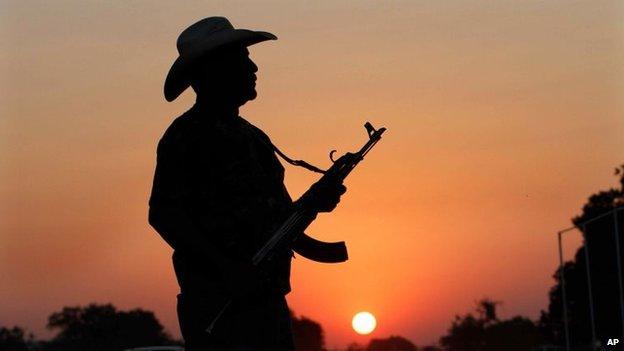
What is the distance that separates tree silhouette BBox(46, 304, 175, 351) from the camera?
100 metres

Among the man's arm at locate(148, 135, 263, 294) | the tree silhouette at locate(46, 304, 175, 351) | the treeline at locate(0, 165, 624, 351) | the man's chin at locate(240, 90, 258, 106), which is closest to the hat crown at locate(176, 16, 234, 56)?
the man's chin at locate(240, 90, 258, 106)

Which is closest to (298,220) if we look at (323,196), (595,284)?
(323,196)

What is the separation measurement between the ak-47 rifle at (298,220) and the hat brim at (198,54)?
759 millimetres

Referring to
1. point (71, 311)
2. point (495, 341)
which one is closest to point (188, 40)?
point (71, 311)

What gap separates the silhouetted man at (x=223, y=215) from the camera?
6906 millimetres

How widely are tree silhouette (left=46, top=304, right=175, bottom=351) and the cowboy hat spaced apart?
292 ft

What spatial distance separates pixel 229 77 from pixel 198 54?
198mm

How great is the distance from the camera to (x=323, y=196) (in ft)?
23.6

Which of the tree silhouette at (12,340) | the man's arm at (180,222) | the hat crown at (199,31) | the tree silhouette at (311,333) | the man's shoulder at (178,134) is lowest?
the man's arm at (180,222)

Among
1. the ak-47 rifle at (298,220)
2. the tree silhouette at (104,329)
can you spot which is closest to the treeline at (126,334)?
the tree silhouette at (104,329)

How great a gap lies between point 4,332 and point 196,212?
92.4 m

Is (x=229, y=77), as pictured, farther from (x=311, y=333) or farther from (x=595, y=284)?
(x=311, y=333)

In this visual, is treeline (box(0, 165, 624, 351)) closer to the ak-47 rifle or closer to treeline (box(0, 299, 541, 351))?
treeline (box(0, 299, 541, 351))

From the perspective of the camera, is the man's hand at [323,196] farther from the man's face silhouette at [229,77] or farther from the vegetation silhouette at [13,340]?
the vegetation silhouette at [13,340]
